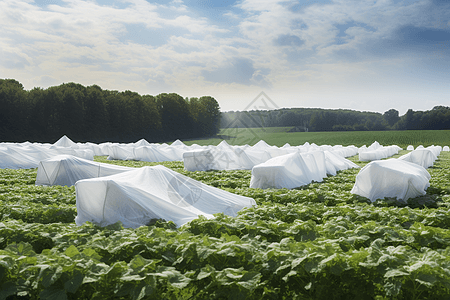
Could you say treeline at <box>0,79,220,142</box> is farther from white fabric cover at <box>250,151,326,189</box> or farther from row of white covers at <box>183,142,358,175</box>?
white fabric cover at <box>250,151,326,189</box>

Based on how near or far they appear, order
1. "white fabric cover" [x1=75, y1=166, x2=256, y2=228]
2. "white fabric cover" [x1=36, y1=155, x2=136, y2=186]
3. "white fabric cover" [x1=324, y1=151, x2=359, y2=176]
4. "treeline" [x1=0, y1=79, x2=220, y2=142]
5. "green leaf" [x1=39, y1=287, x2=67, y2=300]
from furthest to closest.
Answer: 1. "treeline" [x1=0, y1=79, x2=220, y2=142]
2. "white fabric cover" [x1=324, y1=151, x2=359, y2=176]
3. "white fabric cover" [x1=36, y1=155, x2=136, y2=186]
4. "white fabric cover" [x1=75, y1=166, x2=256, y2=228]
5. "green leaf" [x1=39, y1=287, x2=67, y2=300]

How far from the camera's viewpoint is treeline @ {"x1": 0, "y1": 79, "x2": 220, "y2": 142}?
5894 cm

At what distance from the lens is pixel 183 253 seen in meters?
4.08

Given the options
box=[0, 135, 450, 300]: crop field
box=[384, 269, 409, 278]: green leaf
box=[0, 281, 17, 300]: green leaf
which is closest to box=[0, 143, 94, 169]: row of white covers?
box=[0, 135, 450, 300]: crop field

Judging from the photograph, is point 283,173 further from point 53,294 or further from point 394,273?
point 53,294

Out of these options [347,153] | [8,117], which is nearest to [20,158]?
[347,153]

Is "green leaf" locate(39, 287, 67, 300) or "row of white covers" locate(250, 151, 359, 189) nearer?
"green leaf" locate(39, 287, 67, 300)

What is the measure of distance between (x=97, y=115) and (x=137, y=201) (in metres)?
67.4

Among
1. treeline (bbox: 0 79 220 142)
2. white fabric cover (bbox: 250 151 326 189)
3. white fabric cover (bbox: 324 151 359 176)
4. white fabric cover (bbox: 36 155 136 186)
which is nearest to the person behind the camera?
white fabric cover (bbox: 250 151 326 189)

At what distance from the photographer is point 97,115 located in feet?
223

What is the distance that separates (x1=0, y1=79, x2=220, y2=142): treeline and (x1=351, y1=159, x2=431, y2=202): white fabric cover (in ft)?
214

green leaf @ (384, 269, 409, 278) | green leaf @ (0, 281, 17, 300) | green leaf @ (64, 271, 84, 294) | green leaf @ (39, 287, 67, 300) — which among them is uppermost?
green leaf @ (384, 269, 409, 278)

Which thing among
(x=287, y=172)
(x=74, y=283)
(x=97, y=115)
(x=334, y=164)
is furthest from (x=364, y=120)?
(x=74, y=283)

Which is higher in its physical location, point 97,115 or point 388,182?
point 97,115
